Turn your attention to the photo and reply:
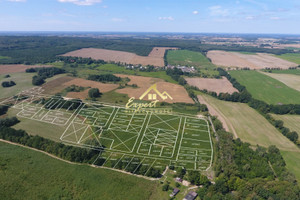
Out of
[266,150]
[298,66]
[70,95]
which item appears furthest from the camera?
[298,66]

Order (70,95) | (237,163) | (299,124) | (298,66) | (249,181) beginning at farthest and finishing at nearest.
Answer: (298,66), (70,95), (299,124), (237,163), (249,181)

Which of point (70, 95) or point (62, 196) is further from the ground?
point (70, 95)

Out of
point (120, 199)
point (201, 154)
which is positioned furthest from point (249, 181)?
point (120, 199)

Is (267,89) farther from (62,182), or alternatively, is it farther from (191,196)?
(62,182)

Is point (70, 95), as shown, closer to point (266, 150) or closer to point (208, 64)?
point (266, 150)

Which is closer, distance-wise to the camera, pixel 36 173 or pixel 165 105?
pixel 36 173

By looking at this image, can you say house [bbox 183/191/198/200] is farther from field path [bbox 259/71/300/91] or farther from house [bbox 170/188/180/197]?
field path [bbox 259/71/300/91]
